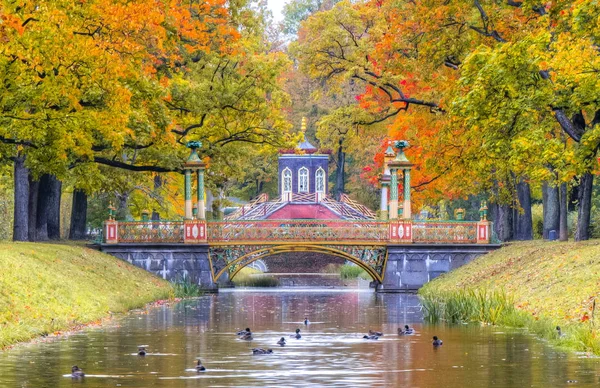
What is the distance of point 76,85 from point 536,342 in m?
17.9

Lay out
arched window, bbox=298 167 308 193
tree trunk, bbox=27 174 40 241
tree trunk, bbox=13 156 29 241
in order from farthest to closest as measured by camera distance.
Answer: arched window, bbox=298 167 308 193 → tree trunk, bbox=27 174 40 241 → tree trunk, bbox=13 156 29 241

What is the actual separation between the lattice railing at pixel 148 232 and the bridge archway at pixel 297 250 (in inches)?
65.2

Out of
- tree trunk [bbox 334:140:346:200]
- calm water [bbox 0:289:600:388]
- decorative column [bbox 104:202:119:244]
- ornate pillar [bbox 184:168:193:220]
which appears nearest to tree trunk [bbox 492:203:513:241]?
ornate pillar [bbox 184:168:193:220]

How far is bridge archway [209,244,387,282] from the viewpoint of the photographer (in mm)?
49062

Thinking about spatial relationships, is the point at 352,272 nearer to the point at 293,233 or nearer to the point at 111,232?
the point at 293,233

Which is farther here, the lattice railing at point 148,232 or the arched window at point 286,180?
the arched window at point 286,180

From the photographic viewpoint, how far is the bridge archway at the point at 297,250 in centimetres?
4906

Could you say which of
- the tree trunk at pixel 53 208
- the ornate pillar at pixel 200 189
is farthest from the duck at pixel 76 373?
the ornate pillar at pixel 200 189

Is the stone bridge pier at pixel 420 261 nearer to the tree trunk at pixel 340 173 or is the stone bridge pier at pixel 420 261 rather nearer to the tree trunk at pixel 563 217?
the tree trunk at pixel 563 217

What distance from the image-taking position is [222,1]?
1946 inches

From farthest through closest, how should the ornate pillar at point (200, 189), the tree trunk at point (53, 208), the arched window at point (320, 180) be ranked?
the arched window at point (320, 180) < the ornate pillar at point (200, 189) < the tree trunk at point (53, 208)

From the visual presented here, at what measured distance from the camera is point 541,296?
99.8 ft

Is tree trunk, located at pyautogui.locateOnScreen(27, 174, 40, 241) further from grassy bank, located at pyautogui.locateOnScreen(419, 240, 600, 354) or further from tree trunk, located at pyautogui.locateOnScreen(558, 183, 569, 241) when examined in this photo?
tree trunk, located at pyautogui.locateOnScreen(558, 183, 569, 241)

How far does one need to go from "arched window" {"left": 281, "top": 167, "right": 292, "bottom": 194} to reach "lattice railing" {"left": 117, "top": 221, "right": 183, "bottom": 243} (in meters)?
35.1
